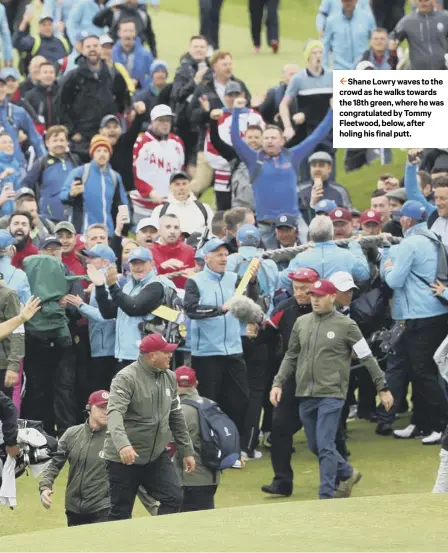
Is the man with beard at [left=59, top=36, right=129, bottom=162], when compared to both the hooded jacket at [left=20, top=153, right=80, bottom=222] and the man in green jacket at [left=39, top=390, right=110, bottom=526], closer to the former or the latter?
the hooded jacket at [left=20, top=153, right=80, bottom=222]

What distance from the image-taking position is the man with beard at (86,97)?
2109 cm

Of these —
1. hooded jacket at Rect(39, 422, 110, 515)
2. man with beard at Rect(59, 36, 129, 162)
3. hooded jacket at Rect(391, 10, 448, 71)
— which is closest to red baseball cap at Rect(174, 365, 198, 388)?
hooded jacket at Rect(39, 422, 110, 515)

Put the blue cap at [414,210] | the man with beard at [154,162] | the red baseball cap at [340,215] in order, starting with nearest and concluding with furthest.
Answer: the blue cap at [414,210], the red baseball cap at [340,215], the man with beard at [154,162]

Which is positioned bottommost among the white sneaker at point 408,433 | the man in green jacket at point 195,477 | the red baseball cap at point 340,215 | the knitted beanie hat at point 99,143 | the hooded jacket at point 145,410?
the white sneaker at point 408,433

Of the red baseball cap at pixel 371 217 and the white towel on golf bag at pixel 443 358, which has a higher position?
the red baseball cap at pixel 371 217

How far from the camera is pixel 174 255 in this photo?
1623 centimetres

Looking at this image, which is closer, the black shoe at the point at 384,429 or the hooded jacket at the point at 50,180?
the black shoe at the point at 384,429

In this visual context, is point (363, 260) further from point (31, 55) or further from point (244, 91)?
point (31, 55)

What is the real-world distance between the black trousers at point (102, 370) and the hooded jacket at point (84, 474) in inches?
134

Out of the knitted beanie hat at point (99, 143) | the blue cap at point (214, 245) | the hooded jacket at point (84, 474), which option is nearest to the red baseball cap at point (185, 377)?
the hooded jacket at point (84, 474)

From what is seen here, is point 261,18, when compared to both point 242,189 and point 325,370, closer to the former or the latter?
point 242,189

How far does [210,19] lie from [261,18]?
1211mm

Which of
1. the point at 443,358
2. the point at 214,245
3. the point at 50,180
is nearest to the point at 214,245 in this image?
the point at 214,245

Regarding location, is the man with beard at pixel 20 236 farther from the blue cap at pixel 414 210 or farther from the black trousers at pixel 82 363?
the blue cap at pixel 414 210
